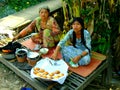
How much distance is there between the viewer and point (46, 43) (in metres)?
4.03

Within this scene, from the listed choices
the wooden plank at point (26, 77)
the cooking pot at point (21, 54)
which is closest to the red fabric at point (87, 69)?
the wooden plank at point (26, 77)

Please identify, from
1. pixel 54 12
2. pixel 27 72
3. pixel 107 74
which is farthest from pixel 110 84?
pixel 54 12

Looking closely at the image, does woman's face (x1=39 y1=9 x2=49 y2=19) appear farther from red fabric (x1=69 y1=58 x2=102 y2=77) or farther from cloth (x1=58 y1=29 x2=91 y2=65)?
red fabric (x1=69 y1=58 x2=102 y2=77)

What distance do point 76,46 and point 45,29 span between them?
0.58 metres

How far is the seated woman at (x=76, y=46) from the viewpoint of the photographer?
3562 mm

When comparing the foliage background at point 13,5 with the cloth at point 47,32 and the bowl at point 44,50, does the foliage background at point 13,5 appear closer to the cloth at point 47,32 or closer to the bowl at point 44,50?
the cloth at point 47,32

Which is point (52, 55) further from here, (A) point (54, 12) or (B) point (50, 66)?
(A) point (54, 12)

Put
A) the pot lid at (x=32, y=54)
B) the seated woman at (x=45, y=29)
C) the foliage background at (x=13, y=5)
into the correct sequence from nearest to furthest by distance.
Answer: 1. the pot lid at (x=32, y=54)
2. the seated woman at (x=45, y=29)
3. the foliage background at (x=13, y=5)

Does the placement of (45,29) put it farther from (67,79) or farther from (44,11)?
(67,79)

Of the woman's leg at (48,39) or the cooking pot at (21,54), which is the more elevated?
the woman's leg at (48,39)

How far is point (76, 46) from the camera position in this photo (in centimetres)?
376

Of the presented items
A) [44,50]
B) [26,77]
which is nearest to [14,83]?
[26,77]

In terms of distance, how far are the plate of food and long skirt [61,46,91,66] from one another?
0.51 feet

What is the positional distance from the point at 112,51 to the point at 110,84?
0.53 metres
